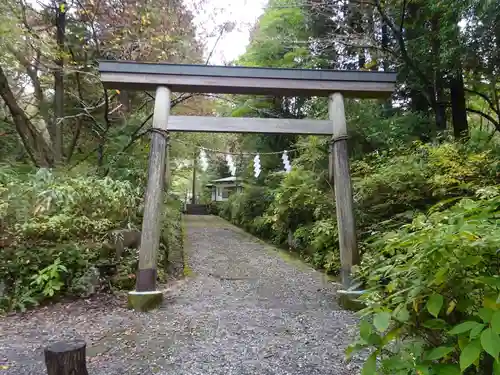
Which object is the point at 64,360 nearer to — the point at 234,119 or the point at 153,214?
the point at 153,214

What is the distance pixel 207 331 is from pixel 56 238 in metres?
2.71

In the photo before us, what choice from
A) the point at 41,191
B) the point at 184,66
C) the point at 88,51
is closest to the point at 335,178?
the point at 184,66

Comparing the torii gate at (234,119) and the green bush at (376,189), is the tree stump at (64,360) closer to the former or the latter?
the torii gate at (234,119)

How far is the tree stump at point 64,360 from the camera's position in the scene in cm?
197

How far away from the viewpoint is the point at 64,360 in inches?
77.7

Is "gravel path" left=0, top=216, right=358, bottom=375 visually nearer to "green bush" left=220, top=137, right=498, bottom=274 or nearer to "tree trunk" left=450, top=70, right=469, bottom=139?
"green bush" left=220, top=137, right=498, bottom=274

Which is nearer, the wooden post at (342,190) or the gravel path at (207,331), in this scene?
the gravel path at (207,331)

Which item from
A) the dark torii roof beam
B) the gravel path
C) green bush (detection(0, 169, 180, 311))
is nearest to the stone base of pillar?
the gravel path

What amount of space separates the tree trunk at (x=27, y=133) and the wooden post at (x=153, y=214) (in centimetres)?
356

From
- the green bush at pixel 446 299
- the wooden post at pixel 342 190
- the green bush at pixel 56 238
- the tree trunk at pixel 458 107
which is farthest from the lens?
the tree trunk at pixel 458 107

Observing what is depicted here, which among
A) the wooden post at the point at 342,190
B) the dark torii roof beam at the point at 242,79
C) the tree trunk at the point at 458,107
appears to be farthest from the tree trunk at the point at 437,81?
the wooden post at the point at 342,190

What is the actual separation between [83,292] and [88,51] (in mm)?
5177

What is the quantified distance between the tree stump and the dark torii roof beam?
354 cm

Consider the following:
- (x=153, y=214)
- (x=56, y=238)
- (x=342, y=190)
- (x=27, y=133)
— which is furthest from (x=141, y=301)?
(x=27, y=133)
